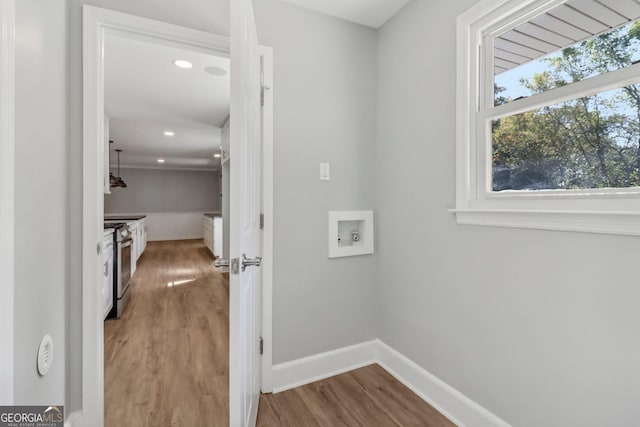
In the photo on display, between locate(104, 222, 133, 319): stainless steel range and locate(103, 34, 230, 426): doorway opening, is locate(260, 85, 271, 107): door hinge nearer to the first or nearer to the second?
locate(103, 34, 230, 426): doorway opening

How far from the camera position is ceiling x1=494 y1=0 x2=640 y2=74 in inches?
41.7

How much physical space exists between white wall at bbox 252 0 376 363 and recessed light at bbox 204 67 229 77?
130 cm

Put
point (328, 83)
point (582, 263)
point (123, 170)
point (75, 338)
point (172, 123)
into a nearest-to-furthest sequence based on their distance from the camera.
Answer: point (582, 263) → point (75, 338) → point (328, 83) → point (172, 123) → point (123, 170)

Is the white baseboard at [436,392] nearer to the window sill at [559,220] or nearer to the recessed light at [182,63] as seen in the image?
the window sill at [559,220]

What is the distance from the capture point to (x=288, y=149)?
1840 mm

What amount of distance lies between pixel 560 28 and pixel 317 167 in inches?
52.9

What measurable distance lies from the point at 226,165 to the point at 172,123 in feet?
3.49

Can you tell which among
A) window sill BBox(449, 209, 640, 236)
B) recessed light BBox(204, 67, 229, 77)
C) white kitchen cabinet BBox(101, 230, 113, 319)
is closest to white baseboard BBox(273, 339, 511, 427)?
window sill BBox(449, 209, 640, 236)

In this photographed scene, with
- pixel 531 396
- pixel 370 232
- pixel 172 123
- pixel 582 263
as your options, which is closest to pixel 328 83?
pixel 370 232

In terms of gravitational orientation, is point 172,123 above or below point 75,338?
above

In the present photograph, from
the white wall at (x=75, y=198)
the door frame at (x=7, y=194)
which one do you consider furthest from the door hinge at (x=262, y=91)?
the door frame at (x=7, y=194)

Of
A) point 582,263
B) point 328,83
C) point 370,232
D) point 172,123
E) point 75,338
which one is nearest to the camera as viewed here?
point 582,263

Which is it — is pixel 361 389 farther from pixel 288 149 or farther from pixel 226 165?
pixel 226 165

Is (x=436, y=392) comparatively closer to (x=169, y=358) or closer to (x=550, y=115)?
(x=550, y=115)
